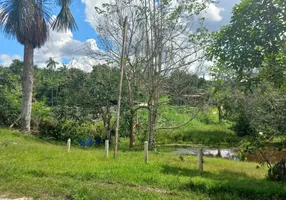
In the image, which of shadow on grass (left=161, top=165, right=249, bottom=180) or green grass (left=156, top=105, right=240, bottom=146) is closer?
shadow on grass (left=161, top=165, right=249, bottom=180)

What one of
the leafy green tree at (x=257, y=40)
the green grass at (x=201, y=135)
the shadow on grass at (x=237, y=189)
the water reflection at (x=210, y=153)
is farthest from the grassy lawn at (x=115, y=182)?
the green grass at (x=201, y=135)

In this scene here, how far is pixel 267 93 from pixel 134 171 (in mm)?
5001

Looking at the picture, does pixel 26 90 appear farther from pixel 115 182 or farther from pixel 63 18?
pixel 115 182

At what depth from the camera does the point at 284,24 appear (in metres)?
7.20

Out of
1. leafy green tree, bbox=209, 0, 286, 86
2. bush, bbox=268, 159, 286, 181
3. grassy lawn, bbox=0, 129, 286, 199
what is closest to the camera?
grassy lawn, bbox=0, 129, 286, 199

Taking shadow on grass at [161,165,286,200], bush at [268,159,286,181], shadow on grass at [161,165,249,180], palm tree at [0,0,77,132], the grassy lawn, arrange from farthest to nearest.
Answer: palm tree at [0,0,77,132] → shadow on grass at [161,165,249,180] → bush at [268,159,286,181] → shadow on grass at [161,165,286,200] → the grassy lawn

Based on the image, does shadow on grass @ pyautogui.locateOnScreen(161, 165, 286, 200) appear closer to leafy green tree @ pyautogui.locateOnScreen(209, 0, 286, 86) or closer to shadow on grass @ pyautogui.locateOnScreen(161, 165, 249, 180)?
shadow on grass @ pyautogui.locateOnScreen(161, 165, 249, 180)

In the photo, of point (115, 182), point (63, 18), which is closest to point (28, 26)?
point (63, 18)

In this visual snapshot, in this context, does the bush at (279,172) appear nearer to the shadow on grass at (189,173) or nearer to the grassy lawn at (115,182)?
the grassy lawn at (115,182)

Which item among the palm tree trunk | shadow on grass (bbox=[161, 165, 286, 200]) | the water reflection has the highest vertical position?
the palm tree trunk

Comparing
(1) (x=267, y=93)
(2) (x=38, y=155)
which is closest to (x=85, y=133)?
(2) (x=38, y=155)

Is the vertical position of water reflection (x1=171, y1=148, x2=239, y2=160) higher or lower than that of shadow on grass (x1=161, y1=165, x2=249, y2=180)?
lower

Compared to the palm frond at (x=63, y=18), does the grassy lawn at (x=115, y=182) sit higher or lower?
lower

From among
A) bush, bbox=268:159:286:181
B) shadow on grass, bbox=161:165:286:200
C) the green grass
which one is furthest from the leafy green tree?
the green grass
